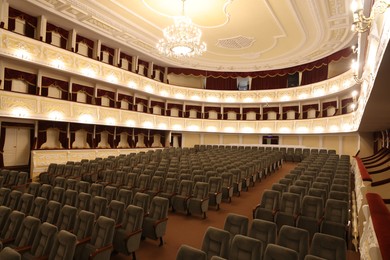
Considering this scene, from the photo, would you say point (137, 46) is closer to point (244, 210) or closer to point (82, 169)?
point (82, 169)

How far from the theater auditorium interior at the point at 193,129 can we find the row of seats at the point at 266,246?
0.5 inches

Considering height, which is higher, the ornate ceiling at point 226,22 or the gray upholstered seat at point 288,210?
the ornate ceiling at point 226,22

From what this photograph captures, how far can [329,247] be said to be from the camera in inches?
96.1

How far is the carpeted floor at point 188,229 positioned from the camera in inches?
134

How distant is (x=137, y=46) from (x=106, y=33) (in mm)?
2109

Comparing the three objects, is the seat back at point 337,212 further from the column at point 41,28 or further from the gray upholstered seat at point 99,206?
the column at point 41,28

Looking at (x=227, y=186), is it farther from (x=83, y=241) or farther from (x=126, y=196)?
(x=83, y=241)

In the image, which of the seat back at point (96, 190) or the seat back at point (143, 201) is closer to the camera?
the seat back at point (143, 201)

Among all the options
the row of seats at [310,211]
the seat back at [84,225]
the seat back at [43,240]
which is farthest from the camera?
the row of seats at [310,211]

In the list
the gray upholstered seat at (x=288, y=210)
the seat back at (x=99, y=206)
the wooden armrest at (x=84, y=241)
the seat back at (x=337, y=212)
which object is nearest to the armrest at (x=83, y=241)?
the wooden armrest at (x=84, y=241)

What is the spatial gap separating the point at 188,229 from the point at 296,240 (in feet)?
7.15

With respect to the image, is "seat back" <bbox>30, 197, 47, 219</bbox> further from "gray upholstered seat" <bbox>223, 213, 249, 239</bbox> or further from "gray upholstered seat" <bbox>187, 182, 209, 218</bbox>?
"gray upholstered seat" <bbox>223, 213, 249, 239</bbox>

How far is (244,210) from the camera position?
17.5 ft

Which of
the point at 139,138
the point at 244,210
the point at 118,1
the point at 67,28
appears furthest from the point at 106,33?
the point at 244,210
